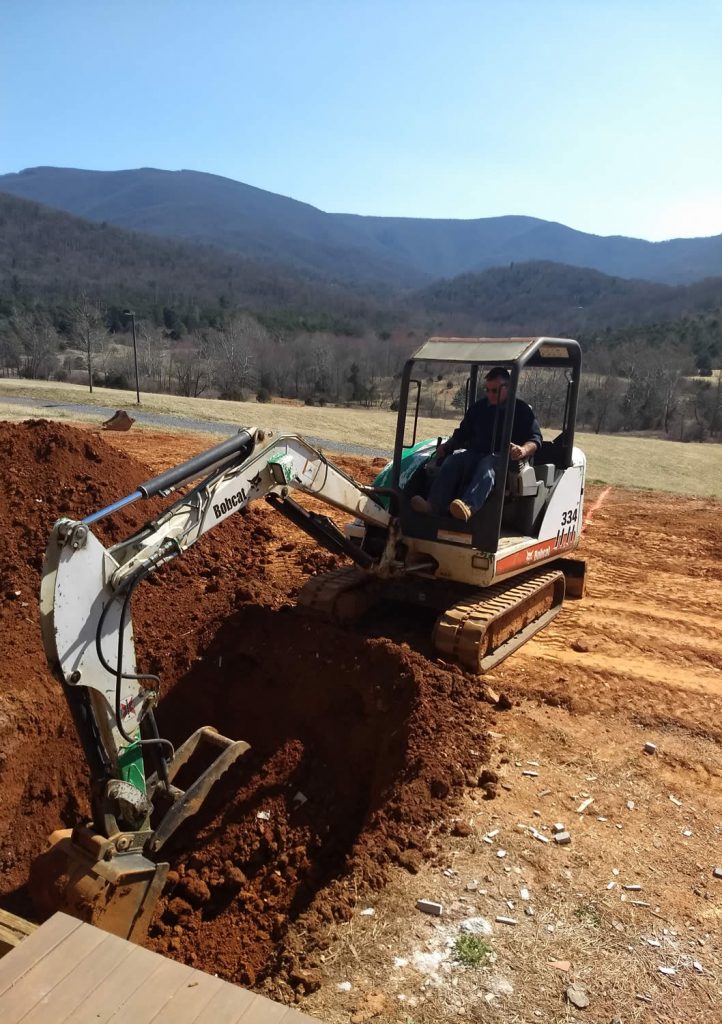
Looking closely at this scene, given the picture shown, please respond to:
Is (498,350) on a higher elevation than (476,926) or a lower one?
higher

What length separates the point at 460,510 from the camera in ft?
20.8

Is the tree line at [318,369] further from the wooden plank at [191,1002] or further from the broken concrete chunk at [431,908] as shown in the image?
the wooden plank at [191,1002]

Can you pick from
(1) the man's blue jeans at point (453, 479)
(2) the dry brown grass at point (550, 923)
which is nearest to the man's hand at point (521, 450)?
(1) the man's blue jeans at point (453, 479)

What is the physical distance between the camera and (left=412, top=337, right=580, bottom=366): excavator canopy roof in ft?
21.2

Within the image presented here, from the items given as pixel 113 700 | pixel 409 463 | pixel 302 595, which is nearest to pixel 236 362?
pixel 409 463

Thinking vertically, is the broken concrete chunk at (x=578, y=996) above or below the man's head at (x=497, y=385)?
below

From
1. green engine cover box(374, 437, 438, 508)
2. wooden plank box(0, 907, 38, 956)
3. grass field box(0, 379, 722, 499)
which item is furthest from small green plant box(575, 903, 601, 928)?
grass field box(0, 379, 722, 499)

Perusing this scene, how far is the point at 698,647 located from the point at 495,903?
4560 millimetres

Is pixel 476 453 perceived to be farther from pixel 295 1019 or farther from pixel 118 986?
pixel 118 986

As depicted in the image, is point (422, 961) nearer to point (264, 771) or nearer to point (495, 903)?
point (495, 903)

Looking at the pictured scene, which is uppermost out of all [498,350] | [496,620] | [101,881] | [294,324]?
[294,324]

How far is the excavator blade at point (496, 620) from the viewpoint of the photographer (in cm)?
636

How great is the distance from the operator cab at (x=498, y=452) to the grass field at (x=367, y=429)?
34.8ft

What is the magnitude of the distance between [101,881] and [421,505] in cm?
400
